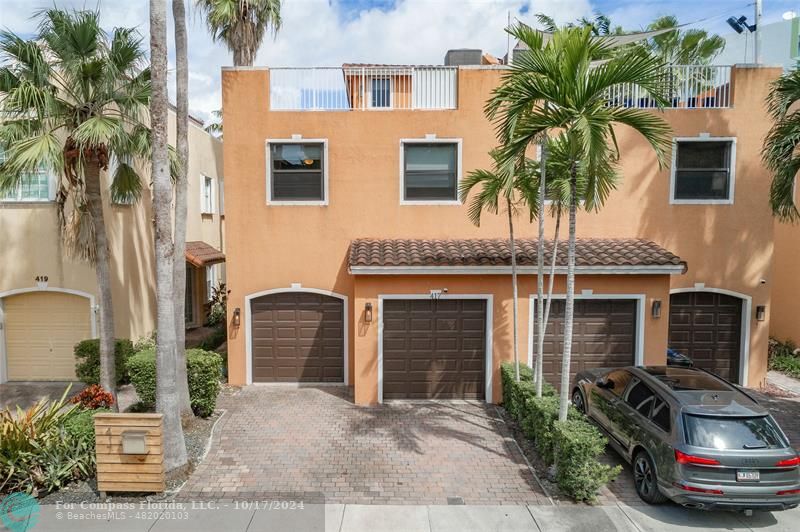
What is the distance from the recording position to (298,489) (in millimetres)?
7273

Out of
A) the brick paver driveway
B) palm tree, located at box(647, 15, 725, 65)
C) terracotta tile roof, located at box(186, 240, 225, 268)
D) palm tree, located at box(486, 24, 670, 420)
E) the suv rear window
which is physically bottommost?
the brick paver driveway

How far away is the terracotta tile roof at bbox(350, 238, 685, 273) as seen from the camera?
10.5m

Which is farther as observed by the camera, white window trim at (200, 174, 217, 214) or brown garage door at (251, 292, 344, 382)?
white window trim at (200, 174, 217, 214)

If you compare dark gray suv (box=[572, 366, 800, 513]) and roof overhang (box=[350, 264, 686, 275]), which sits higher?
roof overhang (box=[350, 264, 686, 275])

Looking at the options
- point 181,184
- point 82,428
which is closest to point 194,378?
point 82,428

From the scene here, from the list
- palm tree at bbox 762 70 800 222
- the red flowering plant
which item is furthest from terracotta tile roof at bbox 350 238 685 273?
the red flowering plant

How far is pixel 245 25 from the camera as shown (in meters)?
14.5

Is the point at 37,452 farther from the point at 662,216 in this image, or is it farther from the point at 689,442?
the point at 662,216

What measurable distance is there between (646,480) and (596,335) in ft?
15.0

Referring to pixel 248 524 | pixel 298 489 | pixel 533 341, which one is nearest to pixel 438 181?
pixel 533 341

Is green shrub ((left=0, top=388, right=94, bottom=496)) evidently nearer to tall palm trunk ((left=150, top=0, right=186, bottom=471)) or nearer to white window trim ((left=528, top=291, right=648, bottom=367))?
Result: tall palm trunk ((left=150, top=0, right=186, bottom=471))

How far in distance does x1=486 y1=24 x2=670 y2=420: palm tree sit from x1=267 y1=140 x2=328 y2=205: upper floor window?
5.69 metres

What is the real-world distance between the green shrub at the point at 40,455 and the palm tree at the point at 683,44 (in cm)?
1964

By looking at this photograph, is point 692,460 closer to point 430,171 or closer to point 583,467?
point 583,467
